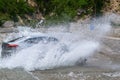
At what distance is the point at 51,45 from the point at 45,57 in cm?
82

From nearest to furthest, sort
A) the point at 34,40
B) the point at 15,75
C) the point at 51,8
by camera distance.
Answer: the point at 15,75, the point at 34,40, the point at 51,8

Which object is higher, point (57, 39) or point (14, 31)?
point (57, 39)

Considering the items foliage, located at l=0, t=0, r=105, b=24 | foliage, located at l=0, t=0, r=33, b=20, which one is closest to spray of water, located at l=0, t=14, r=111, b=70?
foliage, located at l=0, t=0, r=105, b=24

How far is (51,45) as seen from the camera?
57.5ft

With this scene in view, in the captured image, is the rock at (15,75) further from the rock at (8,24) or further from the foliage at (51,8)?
the foliage at (51,8)

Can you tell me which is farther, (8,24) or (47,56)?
(8,24)

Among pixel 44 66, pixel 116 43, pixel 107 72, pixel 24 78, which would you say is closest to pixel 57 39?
pixel 44 66

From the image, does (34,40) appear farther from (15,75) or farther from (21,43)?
(15,75)

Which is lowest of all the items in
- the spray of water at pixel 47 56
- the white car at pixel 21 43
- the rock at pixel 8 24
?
the rock at pixel 8 24

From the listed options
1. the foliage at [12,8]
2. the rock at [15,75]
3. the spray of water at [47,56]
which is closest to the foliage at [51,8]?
the foliage at [12,8]

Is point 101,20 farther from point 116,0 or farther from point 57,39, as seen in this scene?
point 57,39

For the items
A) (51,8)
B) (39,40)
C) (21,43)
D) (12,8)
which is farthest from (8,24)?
(21,43)

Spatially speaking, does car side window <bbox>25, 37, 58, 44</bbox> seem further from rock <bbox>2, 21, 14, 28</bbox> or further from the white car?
rock <bbox>2, 21, 14, 28</bbox>

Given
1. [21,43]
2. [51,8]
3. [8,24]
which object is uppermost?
[21,43]
